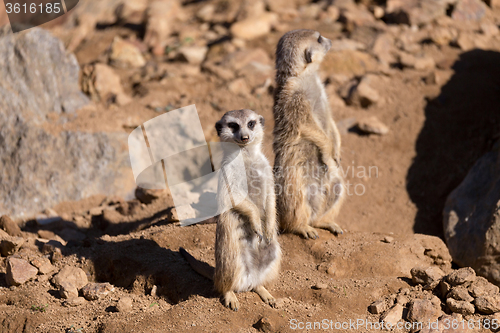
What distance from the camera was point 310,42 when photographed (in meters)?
3.99

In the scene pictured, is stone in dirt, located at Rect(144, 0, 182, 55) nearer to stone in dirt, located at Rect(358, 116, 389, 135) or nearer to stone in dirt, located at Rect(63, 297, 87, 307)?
stone in dirt, located at Rect(358, 116, 389, 135)

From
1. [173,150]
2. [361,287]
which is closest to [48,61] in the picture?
[173,150]

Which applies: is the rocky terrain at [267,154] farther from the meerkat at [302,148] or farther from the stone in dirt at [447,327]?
the meerkat at [302,148]

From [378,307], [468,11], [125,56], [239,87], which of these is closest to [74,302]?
[378,307]

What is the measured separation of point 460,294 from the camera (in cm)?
279

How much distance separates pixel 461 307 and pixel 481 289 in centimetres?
19

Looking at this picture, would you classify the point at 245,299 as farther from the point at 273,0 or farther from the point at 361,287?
the point at 273,0

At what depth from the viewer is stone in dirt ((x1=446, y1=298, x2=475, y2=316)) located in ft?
8.93

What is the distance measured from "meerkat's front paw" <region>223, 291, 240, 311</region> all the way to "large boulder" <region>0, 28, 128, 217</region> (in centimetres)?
275

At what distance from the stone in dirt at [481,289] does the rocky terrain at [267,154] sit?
11 millimetres

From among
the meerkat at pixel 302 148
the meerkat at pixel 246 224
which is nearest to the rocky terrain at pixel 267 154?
the meerkat at pixel 246 224

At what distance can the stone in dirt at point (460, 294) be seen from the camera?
2778 mm

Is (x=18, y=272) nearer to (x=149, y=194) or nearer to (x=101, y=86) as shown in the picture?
(x=149, y=194)

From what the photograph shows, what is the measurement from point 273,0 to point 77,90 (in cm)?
408
